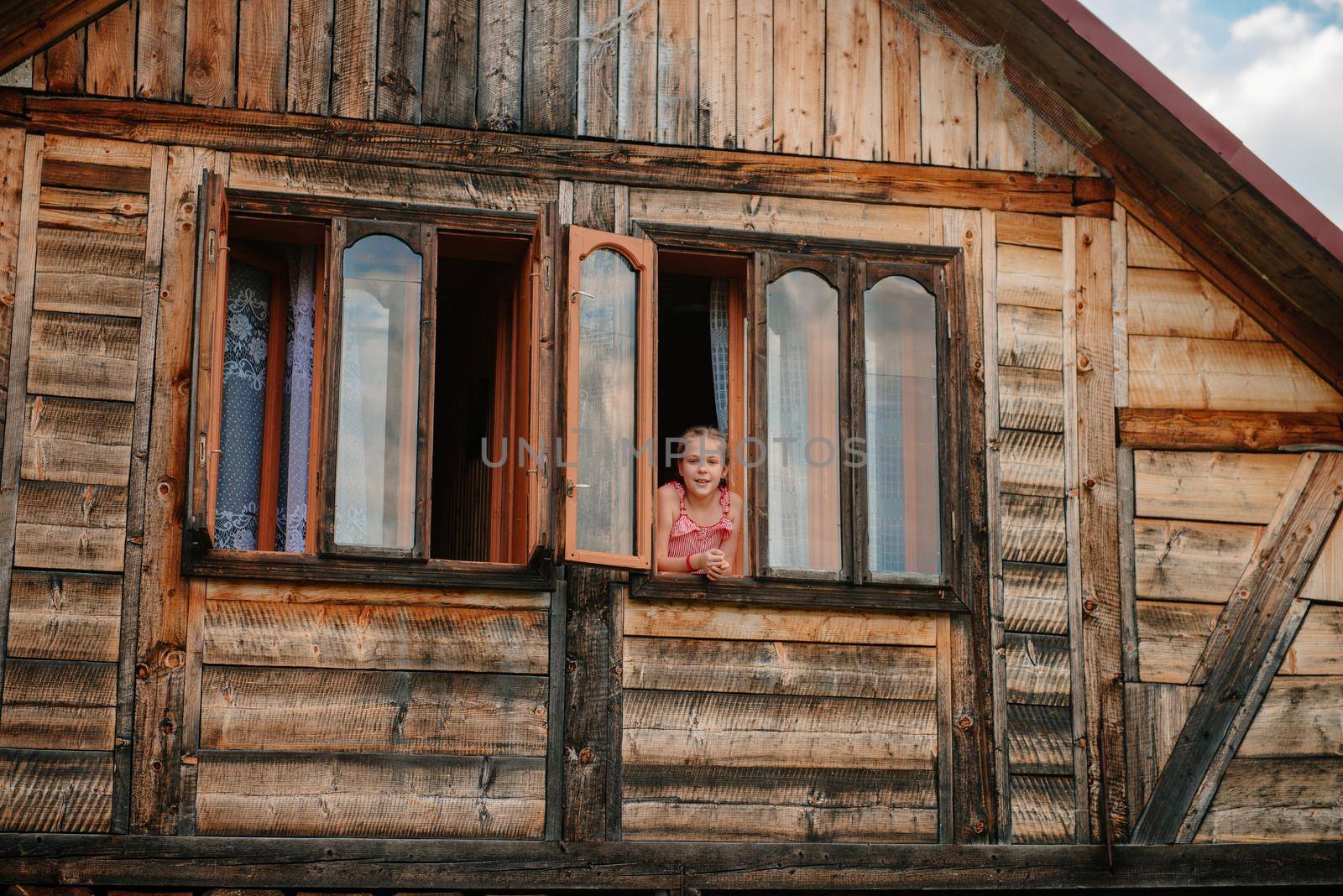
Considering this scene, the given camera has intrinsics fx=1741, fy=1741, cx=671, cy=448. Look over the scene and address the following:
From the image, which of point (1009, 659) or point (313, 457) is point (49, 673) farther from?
point (1009, 659)

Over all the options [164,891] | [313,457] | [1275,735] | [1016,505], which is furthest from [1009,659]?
[164,891]

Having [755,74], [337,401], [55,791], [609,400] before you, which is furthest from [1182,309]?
[55,791]

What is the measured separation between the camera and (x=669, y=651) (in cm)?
729

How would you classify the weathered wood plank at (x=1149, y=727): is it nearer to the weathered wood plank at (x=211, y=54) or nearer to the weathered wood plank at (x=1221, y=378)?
the weathered wood plank at (x=1221, y=378)

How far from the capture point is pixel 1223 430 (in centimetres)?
788

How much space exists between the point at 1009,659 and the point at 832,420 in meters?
1.30

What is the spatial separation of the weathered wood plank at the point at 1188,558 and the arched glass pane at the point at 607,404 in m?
2.36

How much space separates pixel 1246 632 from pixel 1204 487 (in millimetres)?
668

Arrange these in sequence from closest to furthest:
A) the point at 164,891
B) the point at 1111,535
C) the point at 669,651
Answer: the point at 164,891 → the point at 669,651 → the point at 1111,535

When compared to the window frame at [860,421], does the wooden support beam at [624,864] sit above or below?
below

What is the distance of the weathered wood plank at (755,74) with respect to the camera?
25.6 feet

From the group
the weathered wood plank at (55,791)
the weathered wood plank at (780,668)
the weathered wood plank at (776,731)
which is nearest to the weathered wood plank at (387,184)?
the weathered wood plank at (780,668)

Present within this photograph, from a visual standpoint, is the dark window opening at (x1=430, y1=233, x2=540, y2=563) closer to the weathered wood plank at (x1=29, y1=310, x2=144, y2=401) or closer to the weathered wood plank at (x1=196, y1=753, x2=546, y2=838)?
the weathered wood plank at (x1=196, y1=753, x2=546, y2=838)

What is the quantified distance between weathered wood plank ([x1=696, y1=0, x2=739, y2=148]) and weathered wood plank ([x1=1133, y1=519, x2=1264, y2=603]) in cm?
256
